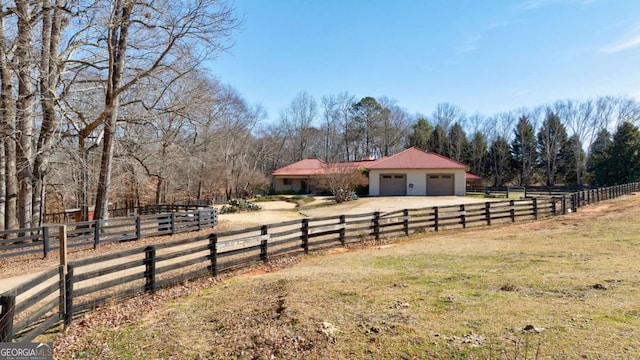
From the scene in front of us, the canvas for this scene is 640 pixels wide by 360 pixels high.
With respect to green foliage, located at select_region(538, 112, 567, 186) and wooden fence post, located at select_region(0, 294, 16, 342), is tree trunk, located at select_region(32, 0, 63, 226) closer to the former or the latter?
wooden fence post, located at select_region(0, 294, 16, 342)

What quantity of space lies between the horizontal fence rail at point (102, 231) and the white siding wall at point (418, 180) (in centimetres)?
1926

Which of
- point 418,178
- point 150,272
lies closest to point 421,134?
point 418,178

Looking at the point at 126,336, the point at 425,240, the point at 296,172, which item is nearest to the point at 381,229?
the point at 425,240

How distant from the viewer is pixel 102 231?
1316 centimetres

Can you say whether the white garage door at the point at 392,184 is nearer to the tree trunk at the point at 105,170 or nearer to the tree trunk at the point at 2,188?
the tree trunk at the point at 105,170

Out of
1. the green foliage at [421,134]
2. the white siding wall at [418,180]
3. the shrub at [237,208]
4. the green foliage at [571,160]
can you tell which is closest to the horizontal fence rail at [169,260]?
the shrub at [237,208]

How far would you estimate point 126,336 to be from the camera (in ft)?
15.4

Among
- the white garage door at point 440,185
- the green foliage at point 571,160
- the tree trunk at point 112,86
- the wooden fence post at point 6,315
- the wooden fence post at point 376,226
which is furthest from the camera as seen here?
the green foliage at point 571,160

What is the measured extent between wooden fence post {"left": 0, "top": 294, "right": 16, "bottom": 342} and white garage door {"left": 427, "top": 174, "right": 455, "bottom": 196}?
107ft

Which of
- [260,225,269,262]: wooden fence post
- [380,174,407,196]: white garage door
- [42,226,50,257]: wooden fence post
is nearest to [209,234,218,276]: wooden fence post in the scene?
[260,225,269,262]: wooden fence post

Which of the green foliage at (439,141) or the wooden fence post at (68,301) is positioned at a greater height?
the green foliage at (439,141)

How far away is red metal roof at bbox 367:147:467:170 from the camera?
33.3 meters

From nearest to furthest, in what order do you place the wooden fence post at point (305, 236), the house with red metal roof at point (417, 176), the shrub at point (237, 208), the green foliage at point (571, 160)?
the wooden fence post at point (305, 236), the shrub at point (237, 208), the house with red metal roof at point (417, 176), the green foliage at point (571, 160)

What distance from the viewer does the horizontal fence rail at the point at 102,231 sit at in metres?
11.0
